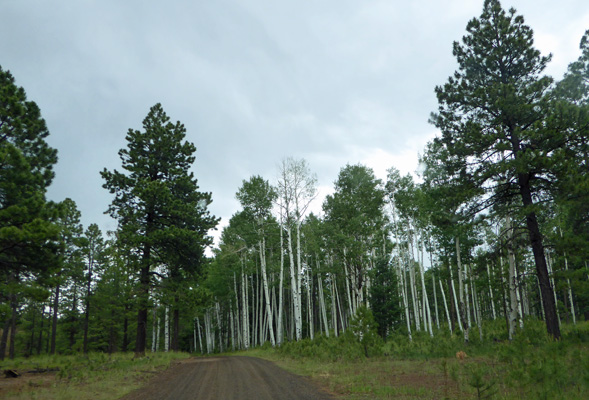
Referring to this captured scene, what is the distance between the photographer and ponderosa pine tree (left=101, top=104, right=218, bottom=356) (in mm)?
20766

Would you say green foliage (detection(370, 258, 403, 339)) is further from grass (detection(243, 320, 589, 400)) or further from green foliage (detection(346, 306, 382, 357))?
green foliage (detection(346, 306, 382, 357))

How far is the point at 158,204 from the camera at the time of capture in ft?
71.2

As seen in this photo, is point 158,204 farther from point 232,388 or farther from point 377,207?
point 377,207

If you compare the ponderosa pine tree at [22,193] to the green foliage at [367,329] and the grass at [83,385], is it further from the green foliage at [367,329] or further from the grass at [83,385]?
the green foliage at [367,329]

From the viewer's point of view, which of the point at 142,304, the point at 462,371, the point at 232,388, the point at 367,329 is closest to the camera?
the point at 232,388

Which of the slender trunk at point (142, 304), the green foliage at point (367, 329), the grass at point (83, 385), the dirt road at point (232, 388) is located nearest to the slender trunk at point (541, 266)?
the green foliage at point (367, 329)

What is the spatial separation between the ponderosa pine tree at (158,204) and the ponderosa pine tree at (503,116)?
15507 millimetres

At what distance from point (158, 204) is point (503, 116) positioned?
63.3 ft

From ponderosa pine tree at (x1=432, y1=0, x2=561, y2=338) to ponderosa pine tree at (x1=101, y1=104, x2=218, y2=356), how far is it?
1551cm

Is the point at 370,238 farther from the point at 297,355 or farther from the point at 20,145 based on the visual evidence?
the point at 20,145

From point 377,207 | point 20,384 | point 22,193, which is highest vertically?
point 377,207

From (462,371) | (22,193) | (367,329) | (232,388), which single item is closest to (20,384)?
(22,193)

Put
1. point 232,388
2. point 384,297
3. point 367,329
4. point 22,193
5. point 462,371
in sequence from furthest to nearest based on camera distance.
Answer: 1. point 384,297
2. point 367,329
3. point 22,193
4. point 462,371
5. point 232,388

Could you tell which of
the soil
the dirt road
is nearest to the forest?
the soil
